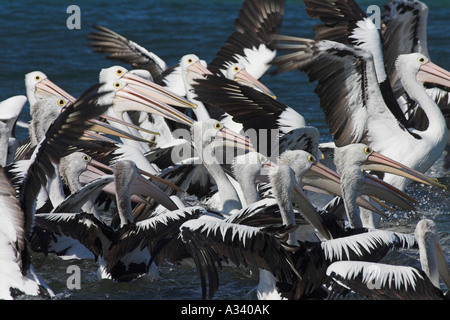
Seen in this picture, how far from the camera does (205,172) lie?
7207 millimetres

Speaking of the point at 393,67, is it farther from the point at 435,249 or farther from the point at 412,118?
the point at 435,249

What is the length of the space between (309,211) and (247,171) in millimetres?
905

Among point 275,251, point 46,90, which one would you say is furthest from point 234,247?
point 46,90

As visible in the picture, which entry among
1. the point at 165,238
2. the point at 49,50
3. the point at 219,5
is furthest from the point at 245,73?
the point at 219,5

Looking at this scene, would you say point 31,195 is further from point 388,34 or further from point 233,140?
point 388,34

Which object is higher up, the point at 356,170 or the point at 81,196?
the point at 356,170

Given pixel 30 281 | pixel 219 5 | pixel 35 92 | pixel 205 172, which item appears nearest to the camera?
pixel 30 281

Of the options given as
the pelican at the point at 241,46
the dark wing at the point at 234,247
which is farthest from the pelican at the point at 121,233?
the pelican at the point at 241,46

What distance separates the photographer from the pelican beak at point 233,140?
267 inches

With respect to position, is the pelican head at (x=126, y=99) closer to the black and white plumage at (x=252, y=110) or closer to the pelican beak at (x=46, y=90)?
the pelican beak at (x=46, y=90)

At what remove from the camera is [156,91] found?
25.9 ft

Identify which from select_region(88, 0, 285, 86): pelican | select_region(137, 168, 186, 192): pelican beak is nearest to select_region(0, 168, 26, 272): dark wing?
select_region(137, 168, 186, 192): pelican beak

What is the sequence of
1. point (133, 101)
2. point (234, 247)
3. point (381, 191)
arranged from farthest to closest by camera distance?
point (133, 101), point (381, 191), point (234, 247)
